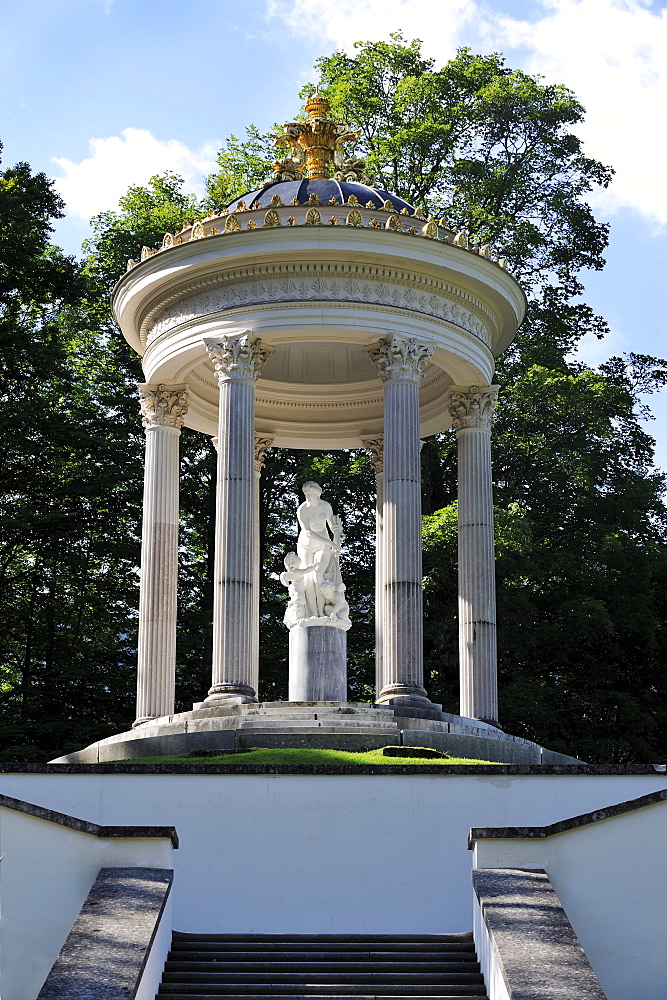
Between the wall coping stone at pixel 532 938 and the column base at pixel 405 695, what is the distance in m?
12.8

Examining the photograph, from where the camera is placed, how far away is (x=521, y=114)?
53.6 m

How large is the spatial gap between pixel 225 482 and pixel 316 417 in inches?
308

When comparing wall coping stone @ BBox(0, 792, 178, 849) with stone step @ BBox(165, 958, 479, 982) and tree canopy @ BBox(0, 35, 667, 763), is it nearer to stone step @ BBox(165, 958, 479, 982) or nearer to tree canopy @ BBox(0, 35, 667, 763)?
stone step @ BBox(165, 958, 479, 982)

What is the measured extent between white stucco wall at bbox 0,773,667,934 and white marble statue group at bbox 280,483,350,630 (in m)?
9.33

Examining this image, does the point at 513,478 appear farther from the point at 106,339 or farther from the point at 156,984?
the point at 156,984

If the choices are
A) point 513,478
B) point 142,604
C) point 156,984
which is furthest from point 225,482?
point 513,478

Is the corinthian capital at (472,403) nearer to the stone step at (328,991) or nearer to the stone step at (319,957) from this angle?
the stone step at (319,957)

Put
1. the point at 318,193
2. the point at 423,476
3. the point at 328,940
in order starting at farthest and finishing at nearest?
the point at 423,476 → the point at 318,193 → the point at 328,940

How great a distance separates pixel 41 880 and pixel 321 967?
3314 mm

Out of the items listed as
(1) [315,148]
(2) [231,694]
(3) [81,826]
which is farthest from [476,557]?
(3) [81,826]

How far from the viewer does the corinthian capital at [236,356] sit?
108 ft

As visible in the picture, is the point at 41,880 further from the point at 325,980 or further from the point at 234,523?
the point at 234,523

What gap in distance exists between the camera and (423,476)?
51.2 m

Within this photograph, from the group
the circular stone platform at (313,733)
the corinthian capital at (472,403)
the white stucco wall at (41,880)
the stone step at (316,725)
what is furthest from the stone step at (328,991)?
the corinthian capital at (472,403)
